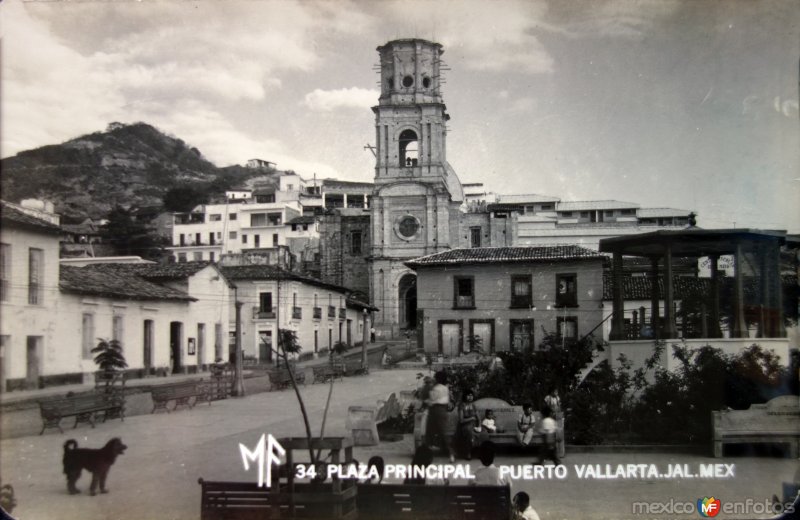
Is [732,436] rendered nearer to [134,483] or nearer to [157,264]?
[134,483]

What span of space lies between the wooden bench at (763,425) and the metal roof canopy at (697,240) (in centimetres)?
148

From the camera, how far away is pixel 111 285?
7.16m

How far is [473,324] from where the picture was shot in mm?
7758

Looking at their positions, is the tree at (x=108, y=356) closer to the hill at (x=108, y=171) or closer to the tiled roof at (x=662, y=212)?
the hill at (x=108, y=171)

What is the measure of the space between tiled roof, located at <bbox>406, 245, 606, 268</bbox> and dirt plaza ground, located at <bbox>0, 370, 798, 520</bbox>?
208cm

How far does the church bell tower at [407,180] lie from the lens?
8.16 metres

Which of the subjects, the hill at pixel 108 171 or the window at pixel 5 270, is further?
the hill at pixel 108 171

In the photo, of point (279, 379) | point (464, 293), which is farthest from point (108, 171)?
point (464, 293)

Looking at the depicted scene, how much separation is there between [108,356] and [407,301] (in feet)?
14.9

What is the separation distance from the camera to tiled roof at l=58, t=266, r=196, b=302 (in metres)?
6.89

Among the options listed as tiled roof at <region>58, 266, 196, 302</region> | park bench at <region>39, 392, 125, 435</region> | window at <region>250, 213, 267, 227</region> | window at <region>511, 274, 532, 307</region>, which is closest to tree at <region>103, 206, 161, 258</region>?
tiled roof at <region>58, 266, 196, 302</region>

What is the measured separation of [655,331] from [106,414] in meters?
5.24

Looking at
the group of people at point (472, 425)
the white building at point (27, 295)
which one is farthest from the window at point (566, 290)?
the white building at point (27, 295)

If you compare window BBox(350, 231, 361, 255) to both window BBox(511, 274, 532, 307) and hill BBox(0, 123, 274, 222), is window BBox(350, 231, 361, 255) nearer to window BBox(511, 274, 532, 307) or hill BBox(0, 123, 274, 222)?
window BBox(511, 274, 532, 307)
